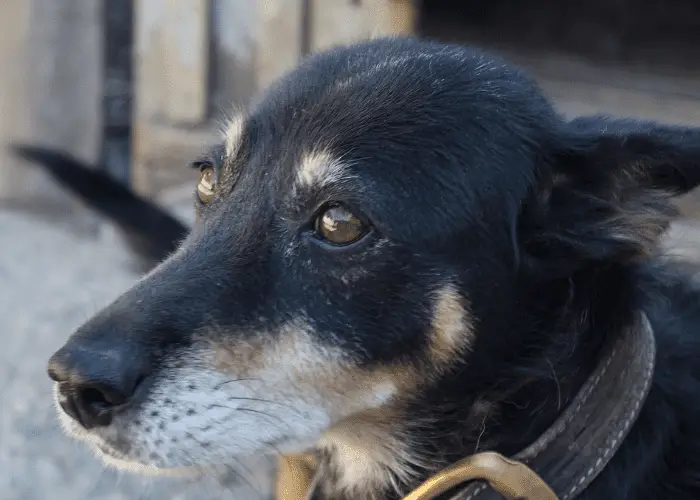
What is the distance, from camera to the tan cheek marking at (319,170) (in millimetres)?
1829

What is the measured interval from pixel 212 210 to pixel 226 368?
44 centimetres

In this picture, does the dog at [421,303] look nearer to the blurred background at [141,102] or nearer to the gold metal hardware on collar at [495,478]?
the gold metal hardware on collar at [495,478]

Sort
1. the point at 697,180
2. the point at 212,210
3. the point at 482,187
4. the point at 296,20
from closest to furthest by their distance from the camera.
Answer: the point at 697,180, the point at 482,187, the point at 212,210, the point at 296,20

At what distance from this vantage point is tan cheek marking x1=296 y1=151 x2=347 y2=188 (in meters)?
1.83

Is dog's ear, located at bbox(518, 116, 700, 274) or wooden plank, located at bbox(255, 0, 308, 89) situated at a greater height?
dog's ear, located at bbox(518, 116, 700, 274)

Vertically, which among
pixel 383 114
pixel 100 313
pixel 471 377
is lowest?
pixel 471 377

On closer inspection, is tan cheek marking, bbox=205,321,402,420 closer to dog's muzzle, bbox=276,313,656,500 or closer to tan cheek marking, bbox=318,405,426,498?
→ tan cheek marking, bbox=318,405,426,498

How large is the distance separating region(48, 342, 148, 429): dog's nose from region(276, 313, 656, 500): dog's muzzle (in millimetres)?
670

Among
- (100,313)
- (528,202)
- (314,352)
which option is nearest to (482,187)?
(528,202)

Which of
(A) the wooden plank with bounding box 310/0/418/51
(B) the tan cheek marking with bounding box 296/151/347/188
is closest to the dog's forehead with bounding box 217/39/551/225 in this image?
(B) the tan cheek marking with bounding box 296/151/347/188

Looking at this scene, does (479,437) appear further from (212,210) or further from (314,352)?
(212,210)

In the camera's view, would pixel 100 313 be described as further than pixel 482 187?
No

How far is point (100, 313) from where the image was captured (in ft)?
5.75

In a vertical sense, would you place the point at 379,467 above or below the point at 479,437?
below
